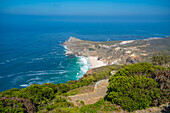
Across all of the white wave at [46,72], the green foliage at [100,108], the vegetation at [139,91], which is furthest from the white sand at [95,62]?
the green foliage at [100,108]

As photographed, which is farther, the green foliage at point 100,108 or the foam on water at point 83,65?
the foam on water at point 83,65

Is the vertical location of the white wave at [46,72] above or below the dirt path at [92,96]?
below

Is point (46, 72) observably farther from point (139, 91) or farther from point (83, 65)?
point (139, 91)

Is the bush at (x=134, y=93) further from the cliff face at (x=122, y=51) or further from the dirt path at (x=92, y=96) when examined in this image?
the cliff face at (x=122, y=51)

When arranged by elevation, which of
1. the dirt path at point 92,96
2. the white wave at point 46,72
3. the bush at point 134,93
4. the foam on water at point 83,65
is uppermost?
the bush at point 134,93

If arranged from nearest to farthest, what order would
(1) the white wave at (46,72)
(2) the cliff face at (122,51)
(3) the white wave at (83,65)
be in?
1. (1) the white wave at (46,72)
2. (3) the white wave at (83,65)
3. (2) the cliff face at (122,51)

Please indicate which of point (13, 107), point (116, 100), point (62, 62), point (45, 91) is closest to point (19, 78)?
point (62, 62)

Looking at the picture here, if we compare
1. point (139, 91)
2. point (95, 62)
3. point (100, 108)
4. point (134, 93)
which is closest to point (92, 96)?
point (100, 108)

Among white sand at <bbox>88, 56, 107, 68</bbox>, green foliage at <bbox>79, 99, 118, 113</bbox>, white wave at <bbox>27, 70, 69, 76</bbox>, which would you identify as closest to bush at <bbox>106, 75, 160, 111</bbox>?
green foliage at <bbox>79, 99, 118, 113</bbox>
